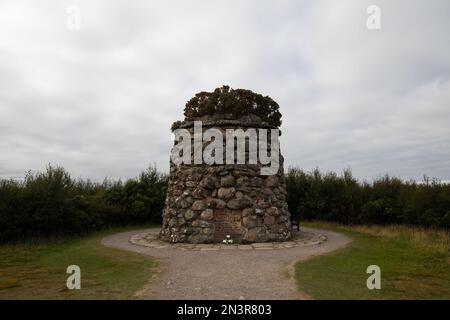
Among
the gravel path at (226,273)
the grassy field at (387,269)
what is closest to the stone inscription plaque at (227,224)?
the gravel path at (226,273)

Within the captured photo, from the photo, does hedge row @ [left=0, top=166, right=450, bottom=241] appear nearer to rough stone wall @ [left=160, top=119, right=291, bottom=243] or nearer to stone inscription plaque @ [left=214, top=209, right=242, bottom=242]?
rough stone wall @ [left=160, top=119, right=291, bottom=243]

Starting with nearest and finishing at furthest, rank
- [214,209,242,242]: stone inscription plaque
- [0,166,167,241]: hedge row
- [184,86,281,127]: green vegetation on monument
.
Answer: [214,209,242,242]: stone inscription plaque → [0,166,167,241]: hedge row → [184,86,281,127]: green vegetation on monument

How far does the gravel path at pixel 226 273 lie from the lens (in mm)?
5988

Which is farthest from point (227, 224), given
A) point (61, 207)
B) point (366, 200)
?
point (366, 200)

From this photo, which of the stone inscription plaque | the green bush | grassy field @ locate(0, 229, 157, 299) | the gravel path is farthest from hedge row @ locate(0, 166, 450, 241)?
the stone inscription plaque

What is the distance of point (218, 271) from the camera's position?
7723 millimetres

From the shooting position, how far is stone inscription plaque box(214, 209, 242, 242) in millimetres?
11914

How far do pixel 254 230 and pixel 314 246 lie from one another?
2105 millimetres

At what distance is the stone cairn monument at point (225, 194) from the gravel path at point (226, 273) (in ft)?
4.91

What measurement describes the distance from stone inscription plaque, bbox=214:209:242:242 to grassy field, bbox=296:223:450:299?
11.5ft

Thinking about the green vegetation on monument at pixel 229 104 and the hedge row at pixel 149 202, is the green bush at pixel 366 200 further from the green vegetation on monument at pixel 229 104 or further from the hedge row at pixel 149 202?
the green vegetation on monument at pixel 229 104

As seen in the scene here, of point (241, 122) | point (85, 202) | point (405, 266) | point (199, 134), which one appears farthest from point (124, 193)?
point (405, 266)

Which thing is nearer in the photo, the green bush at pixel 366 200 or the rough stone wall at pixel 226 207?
the rough stone wall at pixel 226 207
